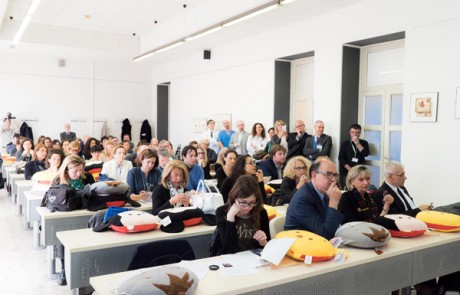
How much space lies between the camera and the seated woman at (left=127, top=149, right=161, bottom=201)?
16.0ft

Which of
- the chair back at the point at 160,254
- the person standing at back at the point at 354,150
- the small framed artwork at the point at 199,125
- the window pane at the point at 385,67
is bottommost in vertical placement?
the chair back at the point at 160,254

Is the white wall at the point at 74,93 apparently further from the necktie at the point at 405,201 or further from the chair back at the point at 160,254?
the chair back at the point at 160,254

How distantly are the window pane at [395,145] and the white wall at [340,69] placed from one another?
0.65 m

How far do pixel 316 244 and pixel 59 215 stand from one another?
2.50 m

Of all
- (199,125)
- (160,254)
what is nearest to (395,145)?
(160,254)

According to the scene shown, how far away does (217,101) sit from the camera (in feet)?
35.6

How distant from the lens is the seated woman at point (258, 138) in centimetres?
880

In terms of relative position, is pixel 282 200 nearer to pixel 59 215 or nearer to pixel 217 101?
pixel 59 215

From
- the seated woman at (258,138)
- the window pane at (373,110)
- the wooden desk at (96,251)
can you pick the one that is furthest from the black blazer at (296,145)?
the wooden desk at (96,251)

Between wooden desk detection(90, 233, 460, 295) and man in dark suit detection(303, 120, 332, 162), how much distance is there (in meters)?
4.03

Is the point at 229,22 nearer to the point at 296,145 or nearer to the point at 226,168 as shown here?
the point at 296,145

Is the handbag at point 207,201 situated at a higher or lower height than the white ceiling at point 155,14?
lower

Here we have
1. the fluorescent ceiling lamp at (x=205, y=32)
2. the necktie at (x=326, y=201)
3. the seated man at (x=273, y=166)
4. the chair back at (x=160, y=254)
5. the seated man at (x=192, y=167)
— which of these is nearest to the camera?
the chair back at (x=160, y=254)

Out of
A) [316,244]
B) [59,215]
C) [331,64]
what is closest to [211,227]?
[316,244]
